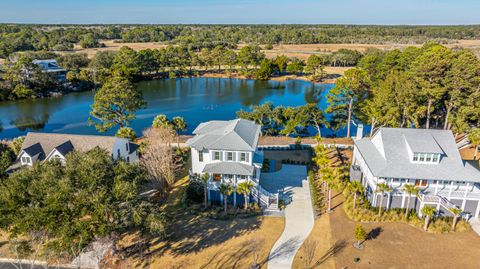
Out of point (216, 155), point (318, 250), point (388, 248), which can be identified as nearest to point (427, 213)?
point (388, 248)

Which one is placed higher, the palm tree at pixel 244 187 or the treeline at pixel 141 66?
the treeline at pixel 141 66

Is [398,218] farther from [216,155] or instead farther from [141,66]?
[141,66]

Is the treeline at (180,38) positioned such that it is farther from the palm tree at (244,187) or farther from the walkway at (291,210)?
the palm tree at (244,187)

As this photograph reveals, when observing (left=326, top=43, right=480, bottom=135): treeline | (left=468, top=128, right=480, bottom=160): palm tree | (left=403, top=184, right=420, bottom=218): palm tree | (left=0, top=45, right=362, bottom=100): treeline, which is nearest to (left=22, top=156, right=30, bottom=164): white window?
(left=403, top=184, right=420, bottom=218): palm tree

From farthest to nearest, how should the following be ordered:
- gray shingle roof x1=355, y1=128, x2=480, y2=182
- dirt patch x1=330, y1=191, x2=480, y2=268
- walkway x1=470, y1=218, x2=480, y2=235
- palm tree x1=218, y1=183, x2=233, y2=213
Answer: palm tree x1=218, y1=183, x2=233, y2=213 → gray shingle roof x1=355, y1=128, x2=480, y2=182 → walkway x1=470, y1=218, x2=480, y2=235 → dirt patch x1=330, y1=191, x2=480, y2=268

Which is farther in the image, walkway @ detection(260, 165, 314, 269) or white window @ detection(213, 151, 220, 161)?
white window @ detection(213, 151, 220, 161)

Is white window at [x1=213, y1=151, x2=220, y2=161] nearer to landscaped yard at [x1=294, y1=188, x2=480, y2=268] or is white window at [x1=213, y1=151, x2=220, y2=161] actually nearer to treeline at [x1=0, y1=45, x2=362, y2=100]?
landscaped yard at [x1=294, y1=188, x2=480, y2=268]

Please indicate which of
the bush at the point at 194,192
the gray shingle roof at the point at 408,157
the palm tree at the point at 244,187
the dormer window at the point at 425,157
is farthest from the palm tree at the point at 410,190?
the bush at the point at 194,192
